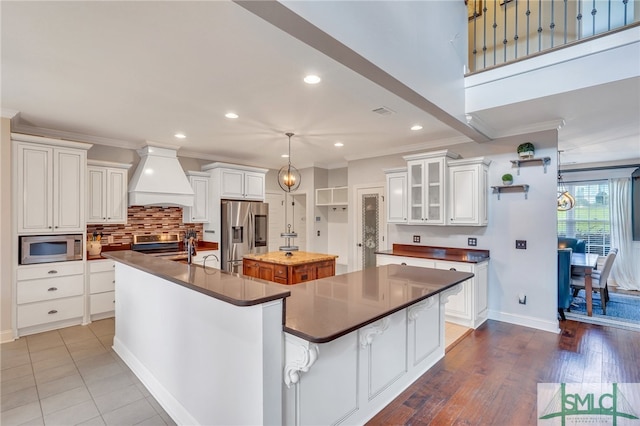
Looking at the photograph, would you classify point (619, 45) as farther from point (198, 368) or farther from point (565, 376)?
point (198, 368)

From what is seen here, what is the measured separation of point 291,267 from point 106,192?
291cm

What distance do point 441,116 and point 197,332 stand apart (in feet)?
9.51

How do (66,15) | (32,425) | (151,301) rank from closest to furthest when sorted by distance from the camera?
(66,15)
(32,425)
(151,301)

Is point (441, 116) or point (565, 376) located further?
point (441, 116)

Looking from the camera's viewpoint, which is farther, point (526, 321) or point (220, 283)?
point (526, 321)

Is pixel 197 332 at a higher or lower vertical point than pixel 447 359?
higher

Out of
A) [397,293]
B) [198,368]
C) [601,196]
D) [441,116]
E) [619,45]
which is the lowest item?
[198,368]

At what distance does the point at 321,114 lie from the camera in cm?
358

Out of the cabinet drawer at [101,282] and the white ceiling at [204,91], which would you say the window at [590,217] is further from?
the cabinet drawer at [101,282]

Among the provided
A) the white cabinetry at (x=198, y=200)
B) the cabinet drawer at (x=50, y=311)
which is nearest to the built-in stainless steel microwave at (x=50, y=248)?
the cabinet drawer at (x=50, y=311)

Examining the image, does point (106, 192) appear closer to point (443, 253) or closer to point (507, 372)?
point (443, 253)

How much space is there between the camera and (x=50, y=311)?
385cm

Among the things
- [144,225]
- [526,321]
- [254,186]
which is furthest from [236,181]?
[526,321]

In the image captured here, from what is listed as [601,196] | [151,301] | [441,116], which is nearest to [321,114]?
[441,116]
